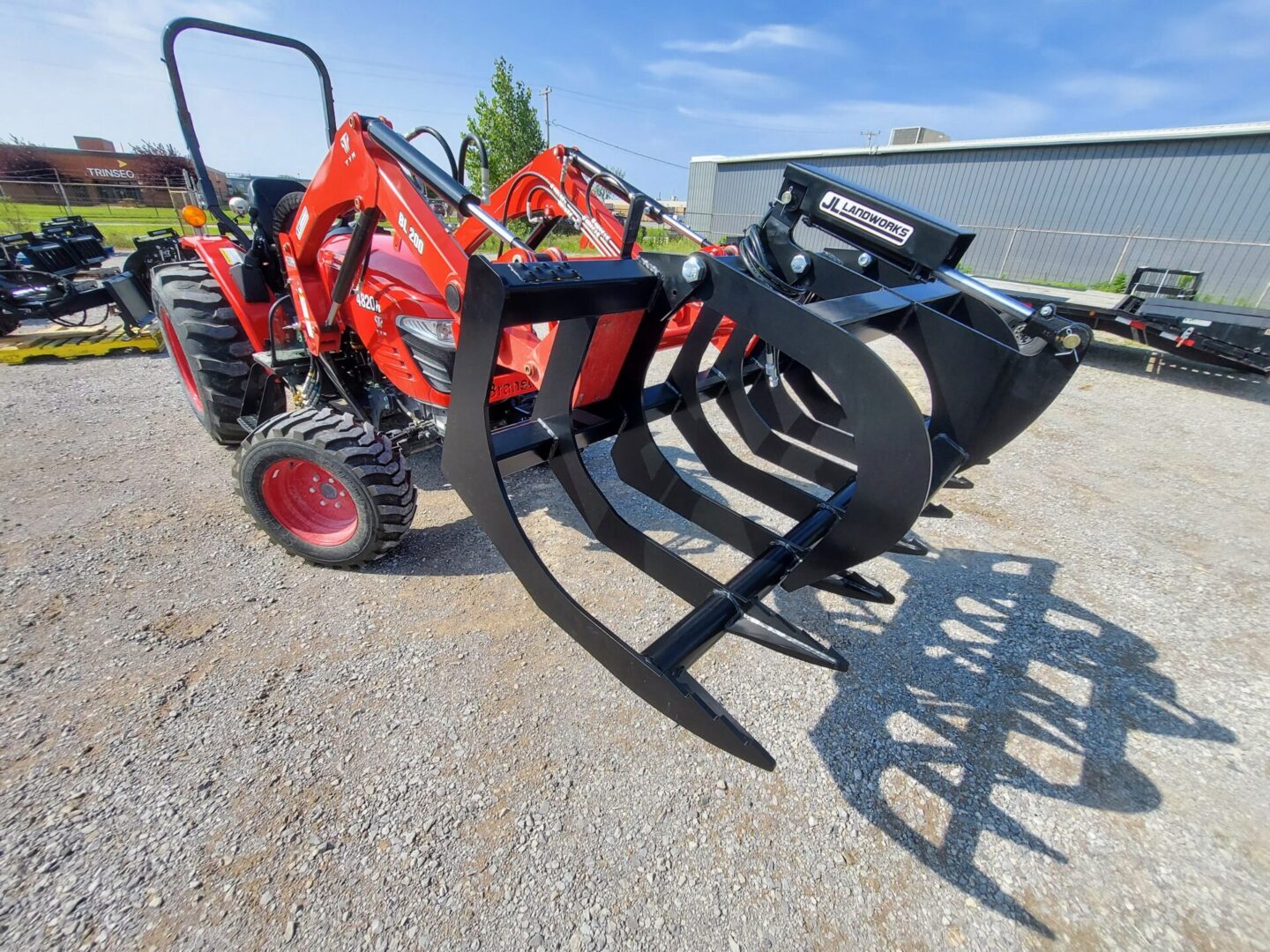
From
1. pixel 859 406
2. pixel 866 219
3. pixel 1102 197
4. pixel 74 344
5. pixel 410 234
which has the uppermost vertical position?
pixel 1102 197

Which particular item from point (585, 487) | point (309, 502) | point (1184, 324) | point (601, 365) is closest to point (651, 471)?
point (585, 487)

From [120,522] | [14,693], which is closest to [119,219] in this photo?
[120,522]

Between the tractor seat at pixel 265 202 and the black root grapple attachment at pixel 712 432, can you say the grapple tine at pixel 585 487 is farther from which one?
the tractor seat at pixel 265 202

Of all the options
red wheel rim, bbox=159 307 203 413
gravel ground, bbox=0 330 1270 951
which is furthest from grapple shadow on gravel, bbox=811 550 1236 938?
red wheel rim, bbox=159 307 203 413

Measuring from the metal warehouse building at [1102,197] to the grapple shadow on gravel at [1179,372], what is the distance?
519 centimetres

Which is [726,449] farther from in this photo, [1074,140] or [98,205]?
[98,205]

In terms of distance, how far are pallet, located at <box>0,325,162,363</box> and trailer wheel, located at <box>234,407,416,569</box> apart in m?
5.49

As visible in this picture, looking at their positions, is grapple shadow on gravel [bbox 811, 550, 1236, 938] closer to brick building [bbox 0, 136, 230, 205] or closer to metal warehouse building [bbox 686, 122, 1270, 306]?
metal warehouse building [bbox 686, 122, 1270, 306]

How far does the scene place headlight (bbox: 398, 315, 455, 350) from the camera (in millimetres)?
2707

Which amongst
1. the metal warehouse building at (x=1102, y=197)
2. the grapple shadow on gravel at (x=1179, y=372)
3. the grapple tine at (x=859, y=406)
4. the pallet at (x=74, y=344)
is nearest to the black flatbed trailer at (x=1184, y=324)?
the grapple shadow on gravel at (x=1179, y=372)

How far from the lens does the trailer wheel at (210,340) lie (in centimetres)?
354

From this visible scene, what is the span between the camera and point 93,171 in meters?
32.7

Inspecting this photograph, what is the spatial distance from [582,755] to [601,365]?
1463mm

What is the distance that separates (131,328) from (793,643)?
8.73m
